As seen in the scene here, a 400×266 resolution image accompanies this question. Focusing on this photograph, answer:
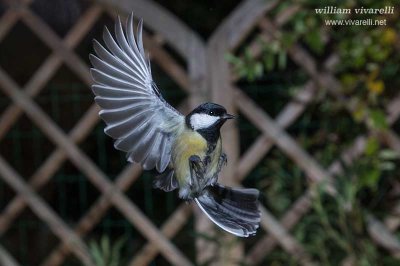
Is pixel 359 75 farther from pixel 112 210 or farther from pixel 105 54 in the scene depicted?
pixel 105 54

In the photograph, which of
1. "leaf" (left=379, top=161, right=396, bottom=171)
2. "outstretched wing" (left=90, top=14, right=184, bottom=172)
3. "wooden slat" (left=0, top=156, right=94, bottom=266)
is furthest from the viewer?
"wooden slat" (left=0, top=156, right=94, bottom=266)

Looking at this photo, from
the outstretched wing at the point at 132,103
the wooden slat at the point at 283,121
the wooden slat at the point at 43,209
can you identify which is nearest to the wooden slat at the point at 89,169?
the wooden slat at the point at 43,209

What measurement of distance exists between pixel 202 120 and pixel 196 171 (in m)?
0.03

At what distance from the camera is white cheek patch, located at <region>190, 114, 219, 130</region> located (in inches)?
18.9

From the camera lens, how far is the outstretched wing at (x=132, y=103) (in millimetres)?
471

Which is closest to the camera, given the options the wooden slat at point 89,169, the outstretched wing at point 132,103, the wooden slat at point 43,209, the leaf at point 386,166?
the outstretched wing at point 132,103

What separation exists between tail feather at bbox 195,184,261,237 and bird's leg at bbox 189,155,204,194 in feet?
0.04

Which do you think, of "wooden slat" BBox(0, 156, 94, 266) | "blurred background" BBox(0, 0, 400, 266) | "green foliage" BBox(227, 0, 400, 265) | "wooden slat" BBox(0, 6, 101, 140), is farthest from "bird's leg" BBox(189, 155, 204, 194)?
"wooden slat" BBox(0, 156, 94, 266)

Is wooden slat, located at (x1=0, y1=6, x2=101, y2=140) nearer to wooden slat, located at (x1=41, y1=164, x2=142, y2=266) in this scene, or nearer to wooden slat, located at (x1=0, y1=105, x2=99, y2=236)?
wooden slat, located at (x1=0, y1=105, x2=99, y2=236)

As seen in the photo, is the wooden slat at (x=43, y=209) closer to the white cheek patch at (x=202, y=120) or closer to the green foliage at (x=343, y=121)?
the green foliage at (x=343, y=121)

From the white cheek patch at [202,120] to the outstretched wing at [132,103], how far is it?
34 mm

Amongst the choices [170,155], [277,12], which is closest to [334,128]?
[277,12]

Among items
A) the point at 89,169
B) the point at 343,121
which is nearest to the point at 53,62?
the point at 89,169

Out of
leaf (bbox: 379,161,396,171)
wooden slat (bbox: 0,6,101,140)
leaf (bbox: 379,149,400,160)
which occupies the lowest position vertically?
leaf (bbox: 379,161,396,171)
